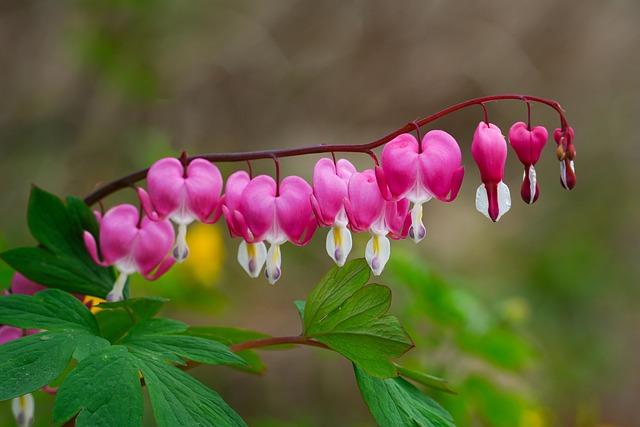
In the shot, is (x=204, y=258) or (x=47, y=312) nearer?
(x=47, y=312)

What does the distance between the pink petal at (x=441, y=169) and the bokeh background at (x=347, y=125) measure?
113 cm

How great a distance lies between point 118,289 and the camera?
98cm

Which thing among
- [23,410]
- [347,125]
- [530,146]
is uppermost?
[347,125]

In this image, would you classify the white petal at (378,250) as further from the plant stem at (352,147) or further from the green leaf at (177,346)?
the green leaf at (177,346)

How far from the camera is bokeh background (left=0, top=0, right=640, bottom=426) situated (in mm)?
3158

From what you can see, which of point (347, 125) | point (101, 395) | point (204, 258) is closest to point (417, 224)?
point (101, 395)

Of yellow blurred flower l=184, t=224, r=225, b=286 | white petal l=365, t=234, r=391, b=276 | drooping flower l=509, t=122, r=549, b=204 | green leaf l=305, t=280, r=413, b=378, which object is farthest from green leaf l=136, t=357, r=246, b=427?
yellow blurred flower l=184, t=224, r=225, b=286

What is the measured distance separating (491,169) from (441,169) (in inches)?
2.2

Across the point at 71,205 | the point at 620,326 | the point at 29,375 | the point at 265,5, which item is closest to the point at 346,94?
the point at 265,5

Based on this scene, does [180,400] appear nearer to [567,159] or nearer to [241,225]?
[241,225]

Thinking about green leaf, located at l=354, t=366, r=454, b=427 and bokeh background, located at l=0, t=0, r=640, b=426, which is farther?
bokeh background, located at l=0, t=0, r=640, b=426

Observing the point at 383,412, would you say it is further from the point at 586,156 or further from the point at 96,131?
the point at 586,156

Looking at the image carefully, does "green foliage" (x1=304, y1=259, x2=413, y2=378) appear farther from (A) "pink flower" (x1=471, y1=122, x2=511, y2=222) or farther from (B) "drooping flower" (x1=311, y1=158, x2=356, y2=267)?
(A) "pink flower" (x1=471, y1=122, x2=511, y2=222)

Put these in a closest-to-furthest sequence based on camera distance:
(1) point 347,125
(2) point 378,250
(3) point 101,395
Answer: (3) point 101,395 < (2) point 378,250 < (1) point 347,125
